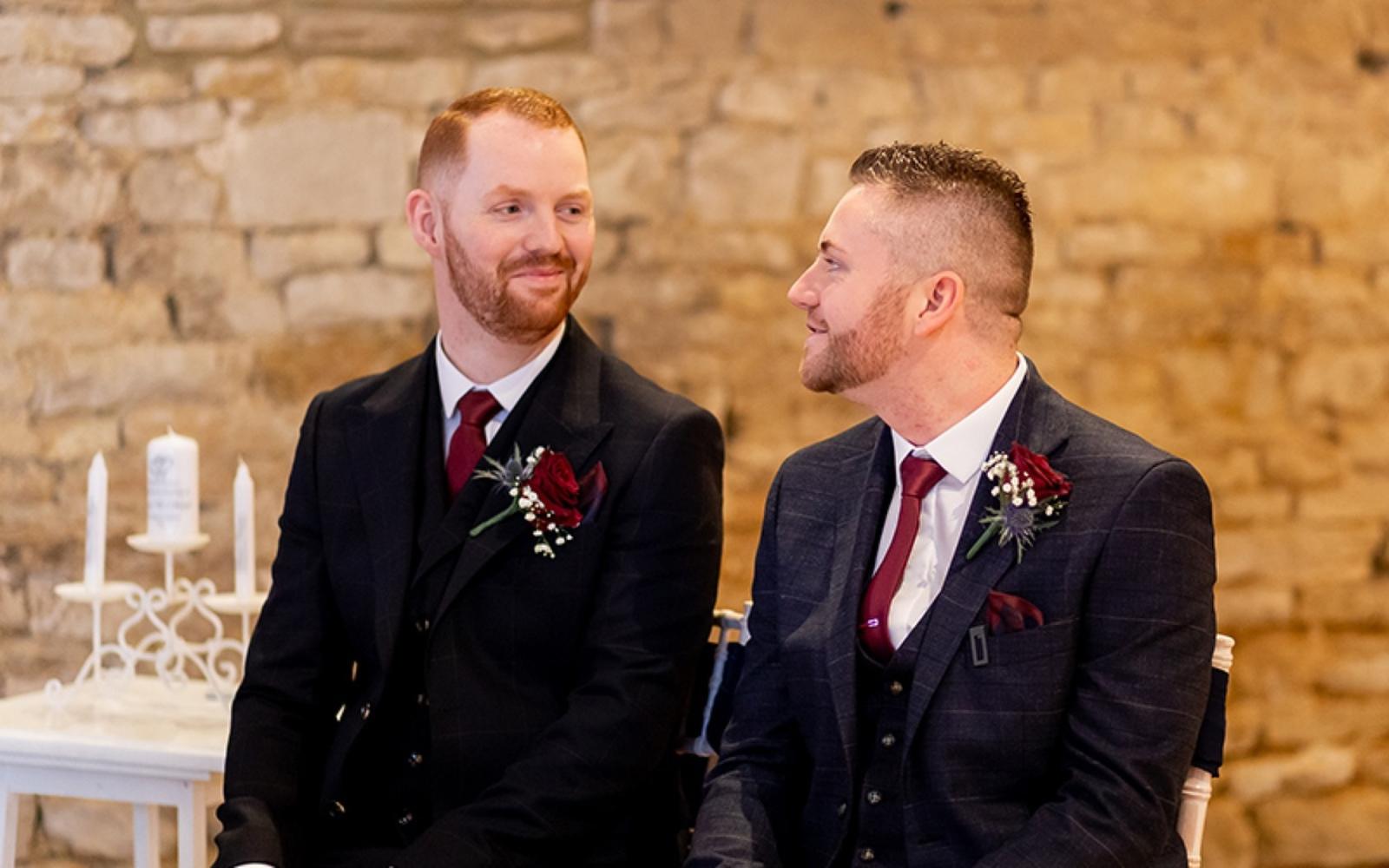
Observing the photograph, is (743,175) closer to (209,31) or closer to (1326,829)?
(209,31)

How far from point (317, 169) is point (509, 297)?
2.13m

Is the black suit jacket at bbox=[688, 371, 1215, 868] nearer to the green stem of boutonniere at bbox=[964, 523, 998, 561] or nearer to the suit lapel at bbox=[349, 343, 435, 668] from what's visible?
the green stem of boutonniere at bbox=[964, 523, 998, 561]

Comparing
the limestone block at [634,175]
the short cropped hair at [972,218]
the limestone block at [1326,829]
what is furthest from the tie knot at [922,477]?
the limestone block at [1326,829]

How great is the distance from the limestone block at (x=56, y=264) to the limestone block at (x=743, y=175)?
5.64ft

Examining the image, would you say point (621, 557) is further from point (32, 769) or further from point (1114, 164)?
point (1114, 164)

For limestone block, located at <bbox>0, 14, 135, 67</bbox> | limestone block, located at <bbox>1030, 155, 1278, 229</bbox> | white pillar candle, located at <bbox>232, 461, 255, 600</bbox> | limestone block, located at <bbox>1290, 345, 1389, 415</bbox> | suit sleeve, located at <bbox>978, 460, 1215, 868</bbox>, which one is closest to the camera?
suit sleeve, located at <bbox>978, 460, 1215, 868</bbox>

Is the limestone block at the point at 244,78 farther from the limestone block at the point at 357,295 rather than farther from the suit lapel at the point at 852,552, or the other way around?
the suit lapel at the point at 852,552

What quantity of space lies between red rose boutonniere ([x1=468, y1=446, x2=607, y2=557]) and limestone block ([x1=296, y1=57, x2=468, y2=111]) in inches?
87.5

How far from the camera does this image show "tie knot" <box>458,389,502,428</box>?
263 cm

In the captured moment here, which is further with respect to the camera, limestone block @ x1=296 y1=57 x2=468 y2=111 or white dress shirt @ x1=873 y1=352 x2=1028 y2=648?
limestone block @ x1=296 y1=57 x2=468 y2=111

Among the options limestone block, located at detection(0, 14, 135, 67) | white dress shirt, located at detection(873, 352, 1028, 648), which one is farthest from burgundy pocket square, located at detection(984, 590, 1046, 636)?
limestone block, located at detection(0, 14, 135, 67)

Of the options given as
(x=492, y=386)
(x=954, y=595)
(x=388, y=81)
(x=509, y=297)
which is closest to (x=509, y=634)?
(x=492, y=386)

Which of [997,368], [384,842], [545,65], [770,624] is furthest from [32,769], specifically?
[545,65]

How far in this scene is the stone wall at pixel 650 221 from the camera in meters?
4.45
